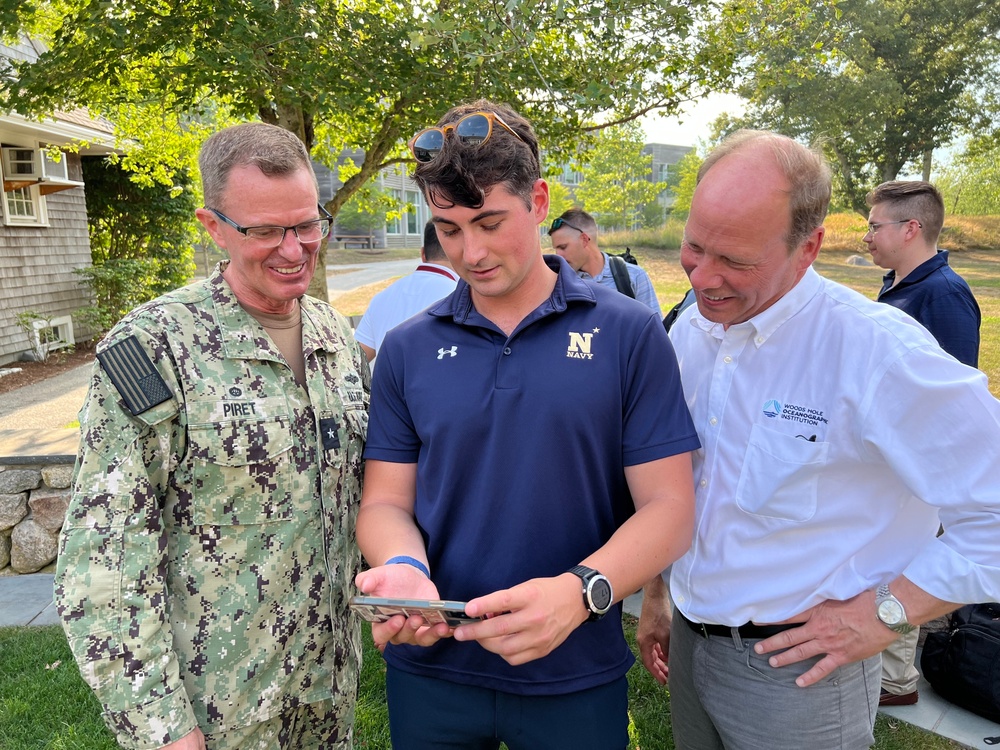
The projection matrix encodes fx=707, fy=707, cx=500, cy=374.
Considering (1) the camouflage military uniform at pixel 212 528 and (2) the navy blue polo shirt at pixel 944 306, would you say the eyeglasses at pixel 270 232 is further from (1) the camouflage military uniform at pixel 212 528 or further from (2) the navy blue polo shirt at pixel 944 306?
(2) the navy blue polo shirt at pixel 944 306

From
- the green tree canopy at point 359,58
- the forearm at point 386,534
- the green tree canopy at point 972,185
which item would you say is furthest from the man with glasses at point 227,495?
the green tree canopy at point 972,185

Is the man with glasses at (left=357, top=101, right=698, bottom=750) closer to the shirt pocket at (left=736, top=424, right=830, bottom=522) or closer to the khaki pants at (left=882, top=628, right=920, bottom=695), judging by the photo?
the shirt pocket at (left=736, top=424, right=830, bottom=522)

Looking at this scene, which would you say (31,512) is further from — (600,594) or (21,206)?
(21,206)

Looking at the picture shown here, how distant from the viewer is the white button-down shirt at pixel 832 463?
5.13 feet

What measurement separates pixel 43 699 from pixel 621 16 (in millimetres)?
5410

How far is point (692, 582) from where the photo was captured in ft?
6.36

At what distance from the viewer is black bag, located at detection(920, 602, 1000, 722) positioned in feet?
11.6

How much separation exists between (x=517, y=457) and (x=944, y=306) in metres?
3.94

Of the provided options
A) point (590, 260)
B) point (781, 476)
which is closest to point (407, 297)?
point (590, 260)

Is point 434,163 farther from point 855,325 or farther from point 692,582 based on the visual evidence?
point 692,582

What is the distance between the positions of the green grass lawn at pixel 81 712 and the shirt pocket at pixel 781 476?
216 centimetres

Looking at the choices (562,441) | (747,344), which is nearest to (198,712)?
(562,441)

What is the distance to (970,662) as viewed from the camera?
363 centimetres

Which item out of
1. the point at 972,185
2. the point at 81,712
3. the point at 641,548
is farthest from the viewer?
the point at 972,185
